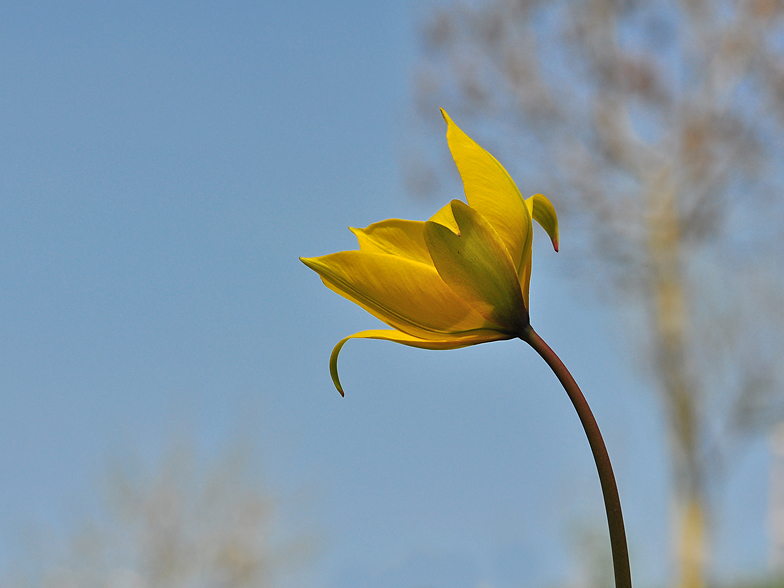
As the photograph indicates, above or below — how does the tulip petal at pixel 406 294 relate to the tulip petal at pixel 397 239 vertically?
below

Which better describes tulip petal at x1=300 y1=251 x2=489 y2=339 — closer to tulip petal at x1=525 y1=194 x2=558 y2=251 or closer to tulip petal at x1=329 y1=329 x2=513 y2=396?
tulip petal at x1=329 y1=329 x2=513 y2=396

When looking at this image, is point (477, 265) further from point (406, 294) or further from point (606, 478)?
point (606, 478)

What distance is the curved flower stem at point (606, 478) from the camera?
0.49m

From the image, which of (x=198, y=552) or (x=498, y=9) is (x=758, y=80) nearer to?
(x=498, y=9)

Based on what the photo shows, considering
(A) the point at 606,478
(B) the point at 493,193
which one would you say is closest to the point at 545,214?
(B) the point at 493,193

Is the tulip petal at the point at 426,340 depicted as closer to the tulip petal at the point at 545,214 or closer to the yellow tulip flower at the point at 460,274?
the yellow tulip flower at the point at 460,274

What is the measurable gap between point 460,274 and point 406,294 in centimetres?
4

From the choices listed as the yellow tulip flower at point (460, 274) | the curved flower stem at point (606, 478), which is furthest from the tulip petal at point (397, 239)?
the curved flower stem at point (606, 478)

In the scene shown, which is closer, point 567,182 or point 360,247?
point 360,247

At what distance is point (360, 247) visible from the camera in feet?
2.11

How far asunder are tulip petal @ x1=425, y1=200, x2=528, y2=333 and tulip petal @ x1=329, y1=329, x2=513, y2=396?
26mm

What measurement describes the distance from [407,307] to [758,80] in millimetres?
5625

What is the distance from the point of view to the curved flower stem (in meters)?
0.49

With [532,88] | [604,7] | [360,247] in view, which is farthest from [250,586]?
[360,247]
